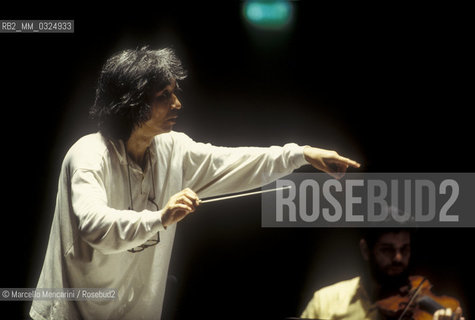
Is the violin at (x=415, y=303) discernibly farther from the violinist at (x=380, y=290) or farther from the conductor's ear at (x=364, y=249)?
the conductor's ear at (x=364, y=249)

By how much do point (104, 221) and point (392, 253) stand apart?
1.34 metres

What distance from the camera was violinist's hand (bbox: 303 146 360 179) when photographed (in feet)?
10.4

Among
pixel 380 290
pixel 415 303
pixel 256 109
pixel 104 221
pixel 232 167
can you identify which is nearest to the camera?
pixel 104 221

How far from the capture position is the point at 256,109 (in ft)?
11.3

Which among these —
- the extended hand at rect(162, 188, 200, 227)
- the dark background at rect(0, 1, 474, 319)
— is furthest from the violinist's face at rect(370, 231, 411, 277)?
the extended hand at rect(162, 188, 200, 227)

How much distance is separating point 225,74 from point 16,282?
4.99ft

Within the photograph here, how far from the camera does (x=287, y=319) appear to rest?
3197mm

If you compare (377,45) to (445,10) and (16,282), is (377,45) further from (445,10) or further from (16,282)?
(16,282)

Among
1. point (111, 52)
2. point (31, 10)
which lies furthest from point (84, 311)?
point (31, 10)

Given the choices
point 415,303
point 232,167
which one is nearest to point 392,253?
point 415,303

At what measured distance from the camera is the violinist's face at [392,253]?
3.09 m

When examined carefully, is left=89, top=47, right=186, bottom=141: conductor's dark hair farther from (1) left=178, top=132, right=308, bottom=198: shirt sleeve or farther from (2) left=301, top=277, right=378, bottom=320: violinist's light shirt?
(2) left=301, top=277, right=378, bottom=320: violinist's light shirt

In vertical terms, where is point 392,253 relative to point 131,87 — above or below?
below

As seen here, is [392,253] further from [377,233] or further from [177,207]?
[177,207]
